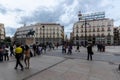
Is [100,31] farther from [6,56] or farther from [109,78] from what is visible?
[109,78]

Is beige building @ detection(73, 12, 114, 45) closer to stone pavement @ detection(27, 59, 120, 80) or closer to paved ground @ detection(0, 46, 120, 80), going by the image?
paved ground @ detection(0, 46, 120, 80)

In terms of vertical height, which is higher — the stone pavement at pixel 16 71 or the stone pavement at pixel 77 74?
the stone pavement at pixel 16 71

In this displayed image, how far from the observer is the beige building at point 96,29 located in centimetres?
9831

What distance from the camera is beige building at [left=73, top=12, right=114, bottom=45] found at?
98312 millimetres

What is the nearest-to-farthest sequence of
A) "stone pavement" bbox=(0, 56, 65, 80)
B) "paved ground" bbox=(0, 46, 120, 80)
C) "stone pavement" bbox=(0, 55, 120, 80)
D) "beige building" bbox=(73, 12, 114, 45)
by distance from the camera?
"stone pavement" bbox=(0, 56, 65, 80), "stone pavement" bbox=(0, 55, 120, 80), "paved ground" bbox=(0, 46, 120, 80), "beige building" bbox=(73, 12, 114, 45)

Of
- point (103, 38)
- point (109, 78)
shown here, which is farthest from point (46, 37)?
point (109, 78)

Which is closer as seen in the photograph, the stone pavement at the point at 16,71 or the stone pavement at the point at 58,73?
the stone pavement at the point at 16,71

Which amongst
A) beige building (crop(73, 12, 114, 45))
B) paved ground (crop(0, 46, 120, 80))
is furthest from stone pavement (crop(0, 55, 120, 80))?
beige building (crop(73, 12, 114, 45))

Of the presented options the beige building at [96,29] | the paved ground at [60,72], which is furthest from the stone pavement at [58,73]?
the beige building at [96,29]

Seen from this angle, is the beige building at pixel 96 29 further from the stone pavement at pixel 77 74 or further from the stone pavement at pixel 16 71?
the stone pavement at pixel 77 74

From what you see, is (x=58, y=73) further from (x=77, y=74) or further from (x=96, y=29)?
(x=96, y=29)

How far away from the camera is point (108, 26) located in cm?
9888

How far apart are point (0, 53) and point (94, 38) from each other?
8356 cm

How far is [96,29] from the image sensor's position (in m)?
101
